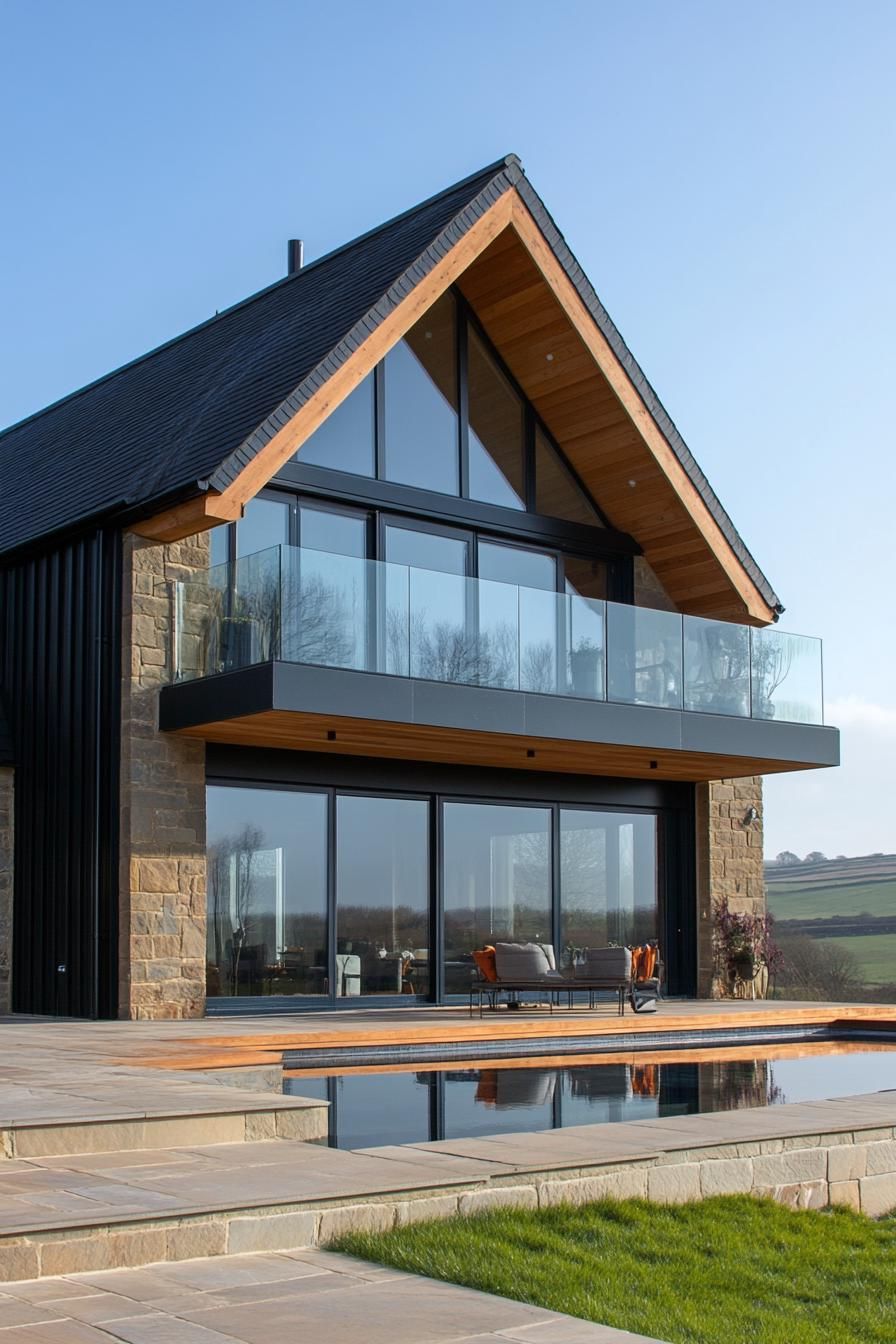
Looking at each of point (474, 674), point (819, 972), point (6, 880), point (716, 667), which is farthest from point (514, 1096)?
point (819, 972)

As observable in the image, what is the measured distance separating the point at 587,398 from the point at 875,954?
69.5 ft

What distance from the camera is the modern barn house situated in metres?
13.5

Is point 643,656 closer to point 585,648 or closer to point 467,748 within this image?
point 585,648

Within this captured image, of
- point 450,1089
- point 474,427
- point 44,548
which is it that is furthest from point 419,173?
point 450,1089

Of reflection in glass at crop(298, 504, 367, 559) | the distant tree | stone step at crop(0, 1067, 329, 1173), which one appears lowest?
the distant tree

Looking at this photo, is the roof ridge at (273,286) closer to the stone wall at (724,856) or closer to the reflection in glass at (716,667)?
the reflection in glass at (716,667)

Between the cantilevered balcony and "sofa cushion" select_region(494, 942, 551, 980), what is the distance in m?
1.94

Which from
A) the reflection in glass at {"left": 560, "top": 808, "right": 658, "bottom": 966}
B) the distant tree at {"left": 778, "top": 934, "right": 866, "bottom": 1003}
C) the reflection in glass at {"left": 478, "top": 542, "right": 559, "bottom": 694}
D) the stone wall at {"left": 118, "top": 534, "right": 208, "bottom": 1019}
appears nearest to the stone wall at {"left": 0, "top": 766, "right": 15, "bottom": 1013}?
the stone wall at {"left": 118, "top": 534, "right": 208, "bottom": 1019}

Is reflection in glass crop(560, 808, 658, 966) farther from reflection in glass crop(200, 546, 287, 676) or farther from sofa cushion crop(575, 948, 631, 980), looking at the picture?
reflection in glass crop(200, 546, 287, 676)

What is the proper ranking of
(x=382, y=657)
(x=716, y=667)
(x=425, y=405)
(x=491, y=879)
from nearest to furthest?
1. (x=382, y=657)
2. (x=425, y=405)
3. (x=716, y=667)
4. (x=491, y=879)

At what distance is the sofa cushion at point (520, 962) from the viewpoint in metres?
14.9

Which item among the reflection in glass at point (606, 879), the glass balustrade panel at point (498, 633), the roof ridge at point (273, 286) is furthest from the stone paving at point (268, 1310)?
the roof ridge at point (273, 286)

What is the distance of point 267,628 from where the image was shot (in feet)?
43.4

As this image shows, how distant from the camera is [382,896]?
1555cm
